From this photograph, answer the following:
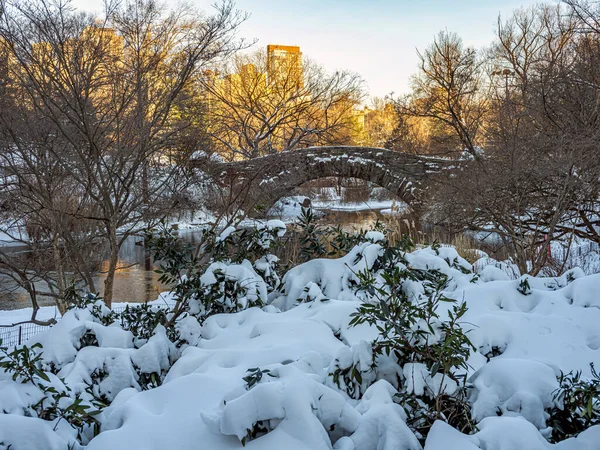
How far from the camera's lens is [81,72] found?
12.7ft

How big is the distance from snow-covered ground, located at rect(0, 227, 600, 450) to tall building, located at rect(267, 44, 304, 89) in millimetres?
21983

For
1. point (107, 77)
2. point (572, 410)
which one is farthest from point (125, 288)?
point (572, 410)

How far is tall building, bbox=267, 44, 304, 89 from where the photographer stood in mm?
23531

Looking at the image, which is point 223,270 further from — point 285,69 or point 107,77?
point 285,69

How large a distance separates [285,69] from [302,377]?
77.9 feet

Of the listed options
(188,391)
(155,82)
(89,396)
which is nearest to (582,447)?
(188,391)

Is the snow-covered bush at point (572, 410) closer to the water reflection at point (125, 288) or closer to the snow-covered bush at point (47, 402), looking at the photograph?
the snow-covered bush at point (47, 402)

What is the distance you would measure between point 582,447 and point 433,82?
14288 millimetres

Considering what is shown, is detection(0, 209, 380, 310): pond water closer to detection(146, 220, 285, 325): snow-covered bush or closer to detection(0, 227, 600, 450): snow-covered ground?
detection(146, 220, 285, 325): snow-covered bush

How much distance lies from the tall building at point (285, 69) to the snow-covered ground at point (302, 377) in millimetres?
21983

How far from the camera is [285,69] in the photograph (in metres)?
23.8

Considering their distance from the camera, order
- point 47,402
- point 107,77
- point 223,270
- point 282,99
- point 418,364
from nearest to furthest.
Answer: point 47,402 < point 418,364 < point 223,270 < point 107,77 < point 282,99

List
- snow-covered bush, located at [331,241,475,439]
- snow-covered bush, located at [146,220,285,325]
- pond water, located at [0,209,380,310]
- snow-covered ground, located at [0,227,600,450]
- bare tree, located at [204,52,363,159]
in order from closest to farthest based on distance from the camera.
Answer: snow-covered ground, located at [0,227,600,450] → snow-covered bush, located at [331,241,475,439] → snow-covered bush, located at [146,220,285,325] → pond water, located at [0,209,380,310] → bare tree, located at [204,52,363,159]

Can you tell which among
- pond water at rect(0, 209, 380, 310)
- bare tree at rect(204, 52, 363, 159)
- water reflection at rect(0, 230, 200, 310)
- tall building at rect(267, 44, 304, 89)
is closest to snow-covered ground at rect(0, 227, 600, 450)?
pond water at rect(0, 209, 380, 310)
